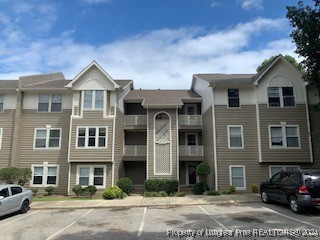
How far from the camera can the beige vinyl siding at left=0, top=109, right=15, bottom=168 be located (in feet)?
71.2

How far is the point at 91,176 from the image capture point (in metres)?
20.8

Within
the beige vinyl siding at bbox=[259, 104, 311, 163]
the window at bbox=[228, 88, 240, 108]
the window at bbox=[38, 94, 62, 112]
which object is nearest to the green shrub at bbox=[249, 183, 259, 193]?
the beige vinyl siding at bbox=[259, 104, 311, 163]

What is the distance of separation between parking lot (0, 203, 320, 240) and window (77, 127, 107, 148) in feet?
23.6

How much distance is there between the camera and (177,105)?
2233cm

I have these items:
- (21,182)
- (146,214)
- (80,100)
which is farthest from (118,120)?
(146,214)

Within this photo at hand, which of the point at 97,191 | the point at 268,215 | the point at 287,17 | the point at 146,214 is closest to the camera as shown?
the point at 268,215

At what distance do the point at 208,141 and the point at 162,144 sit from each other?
3851 mm

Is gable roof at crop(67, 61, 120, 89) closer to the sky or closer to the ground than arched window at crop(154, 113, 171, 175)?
closer to the sky

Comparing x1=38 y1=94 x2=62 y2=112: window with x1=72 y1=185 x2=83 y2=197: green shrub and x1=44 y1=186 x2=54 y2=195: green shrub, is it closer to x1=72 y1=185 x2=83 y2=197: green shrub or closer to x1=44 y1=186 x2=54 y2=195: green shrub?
x1=44 y1=186 x2=54 y2=195: green shrub

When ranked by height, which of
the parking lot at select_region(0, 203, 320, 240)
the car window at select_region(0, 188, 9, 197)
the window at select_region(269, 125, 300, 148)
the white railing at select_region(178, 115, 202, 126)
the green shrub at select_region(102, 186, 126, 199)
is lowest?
the parking lot at select_region(0, 203, 320, 240)

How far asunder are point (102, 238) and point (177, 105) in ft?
49.0

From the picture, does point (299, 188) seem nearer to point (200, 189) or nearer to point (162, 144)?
point (200, 189)

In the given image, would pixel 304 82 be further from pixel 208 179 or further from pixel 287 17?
pixel 208 179

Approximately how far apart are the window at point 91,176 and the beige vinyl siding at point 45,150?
1.59 meters
